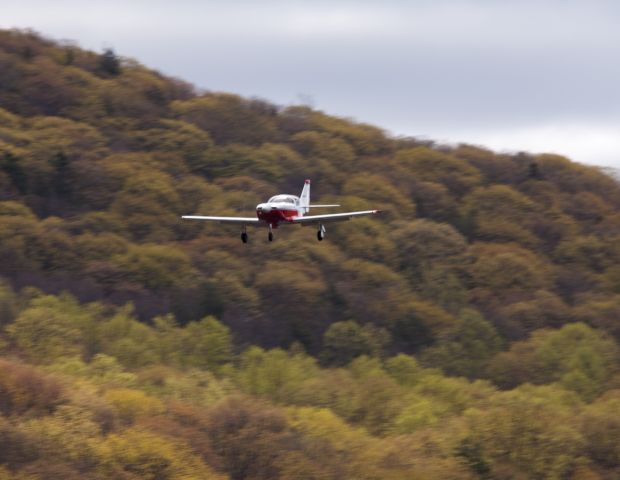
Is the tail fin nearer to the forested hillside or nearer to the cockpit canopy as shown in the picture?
the cockpit canopy

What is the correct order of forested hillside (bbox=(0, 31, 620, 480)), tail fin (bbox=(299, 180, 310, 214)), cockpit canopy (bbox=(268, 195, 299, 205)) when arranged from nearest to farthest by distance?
cockpit canopy (bbox=(268, 195, 299, 205)) < tail fin (bbox=(299, 180, 310, 214)) < forested hillside (bbox=(0, 31, 620, 480))

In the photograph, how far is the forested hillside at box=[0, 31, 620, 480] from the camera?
76312 millimetres

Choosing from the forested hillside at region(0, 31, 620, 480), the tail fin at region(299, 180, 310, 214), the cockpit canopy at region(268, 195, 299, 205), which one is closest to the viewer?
the cockpit canopy at region(268, 195, 299, 205)

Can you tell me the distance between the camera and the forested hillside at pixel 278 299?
250 ft

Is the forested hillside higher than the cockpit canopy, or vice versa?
the cockpit canopy

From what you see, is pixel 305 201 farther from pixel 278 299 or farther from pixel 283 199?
pixel 278 299

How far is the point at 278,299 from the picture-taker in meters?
133

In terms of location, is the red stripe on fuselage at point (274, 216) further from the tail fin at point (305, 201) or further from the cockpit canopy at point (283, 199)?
the tail fin at point (305, 201)

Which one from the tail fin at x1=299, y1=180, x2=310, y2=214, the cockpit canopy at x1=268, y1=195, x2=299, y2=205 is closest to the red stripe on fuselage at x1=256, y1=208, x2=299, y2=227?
the cockpit canopy at x1=268, y1=195, x2=299, y2=205

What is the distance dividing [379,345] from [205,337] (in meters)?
18.7

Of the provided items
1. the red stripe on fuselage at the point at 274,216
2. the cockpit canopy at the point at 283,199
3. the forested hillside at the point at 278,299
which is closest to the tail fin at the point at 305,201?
the cockpit canopy at the point at 283,199

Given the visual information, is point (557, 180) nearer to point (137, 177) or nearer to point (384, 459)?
point (137, 177)

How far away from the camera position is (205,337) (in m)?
119

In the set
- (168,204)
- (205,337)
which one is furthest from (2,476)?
(168,204)
